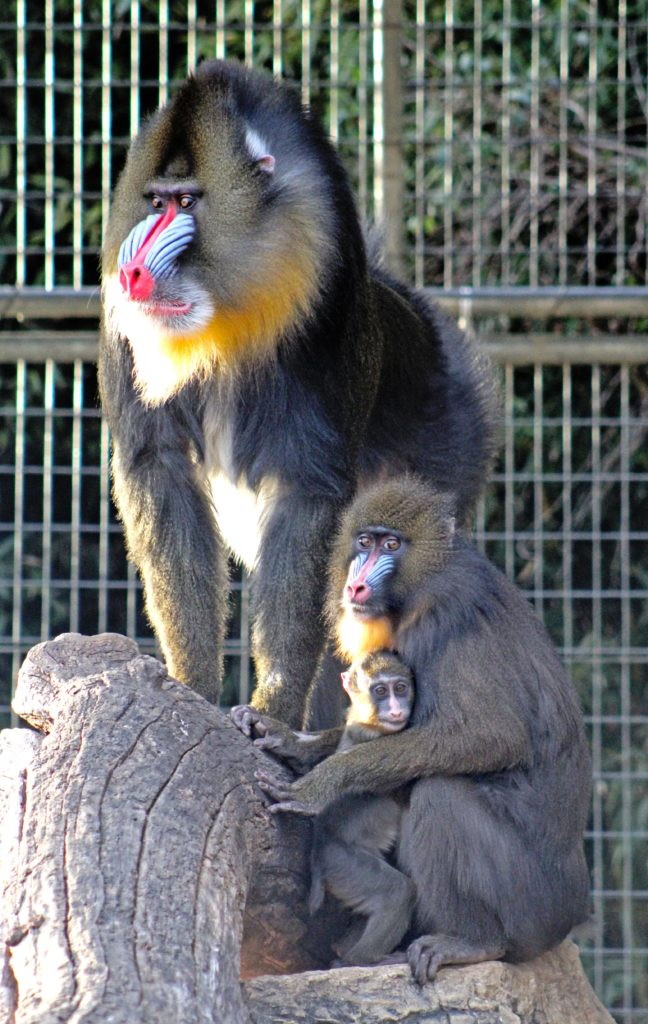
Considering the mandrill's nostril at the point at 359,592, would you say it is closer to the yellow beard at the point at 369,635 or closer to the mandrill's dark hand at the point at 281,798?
the yellow beard at the point at 369,635

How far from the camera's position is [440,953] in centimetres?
243

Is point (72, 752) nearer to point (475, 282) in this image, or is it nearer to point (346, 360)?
point (346, 360)

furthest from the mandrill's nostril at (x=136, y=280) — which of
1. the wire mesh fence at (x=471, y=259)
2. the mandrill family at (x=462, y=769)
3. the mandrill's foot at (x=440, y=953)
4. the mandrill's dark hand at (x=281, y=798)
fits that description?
the wire mesh fence at (x=471, y=259)

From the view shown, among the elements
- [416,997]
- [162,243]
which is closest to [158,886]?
[416,997]

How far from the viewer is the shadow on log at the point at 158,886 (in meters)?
1.88

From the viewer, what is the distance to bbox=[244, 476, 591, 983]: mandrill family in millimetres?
2549

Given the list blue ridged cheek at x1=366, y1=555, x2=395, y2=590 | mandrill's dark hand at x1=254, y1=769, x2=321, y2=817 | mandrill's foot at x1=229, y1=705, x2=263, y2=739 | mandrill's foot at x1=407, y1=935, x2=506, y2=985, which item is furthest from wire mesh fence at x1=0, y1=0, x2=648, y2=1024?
mandrill's foot at x1=407, y1=935, x2=506, y2=985

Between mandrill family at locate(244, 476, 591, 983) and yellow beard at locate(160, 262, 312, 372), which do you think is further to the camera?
yellow beard at locate(160, 262, 312, 372)

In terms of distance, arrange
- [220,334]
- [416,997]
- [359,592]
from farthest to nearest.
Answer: [220,334], [359,592], [416,997]

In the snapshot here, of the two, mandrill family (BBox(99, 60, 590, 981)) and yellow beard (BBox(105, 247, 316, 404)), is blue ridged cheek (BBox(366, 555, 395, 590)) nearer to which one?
mandrill family (BBox(99, 60, 590, 981))

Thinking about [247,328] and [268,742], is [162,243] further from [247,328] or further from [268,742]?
[268,742]

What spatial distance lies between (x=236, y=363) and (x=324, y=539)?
403 mm

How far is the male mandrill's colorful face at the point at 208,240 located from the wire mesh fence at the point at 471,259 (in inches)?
50.1

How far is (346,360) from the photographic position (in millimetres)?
3314
